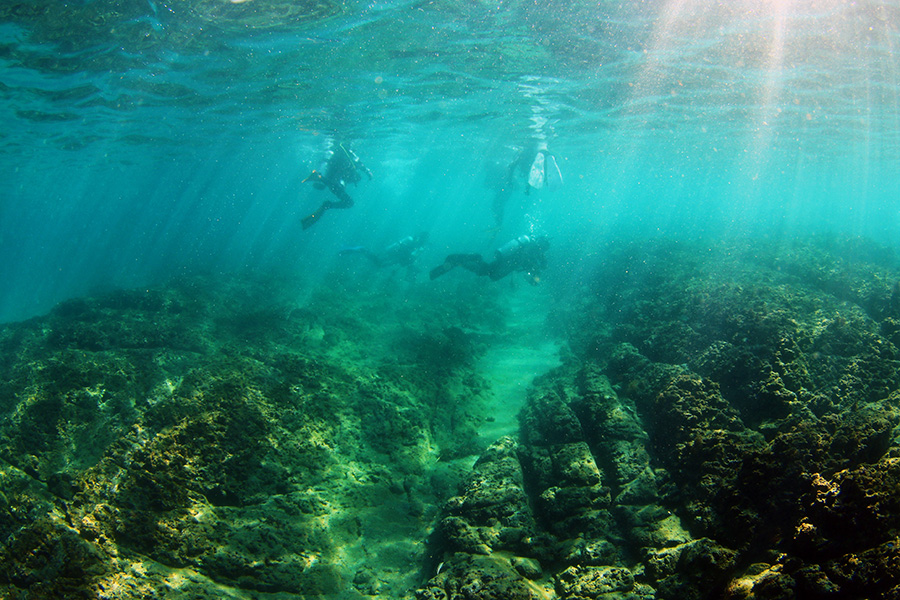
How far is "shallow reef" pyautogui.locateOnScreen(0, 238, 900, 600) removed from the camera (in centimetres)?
333

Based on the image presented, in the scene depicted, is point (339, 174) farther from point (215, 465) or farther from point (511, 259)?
point (215, 465)

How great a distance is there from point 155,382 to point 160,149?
30446mm

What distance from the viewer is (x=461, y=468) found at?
6.29 m

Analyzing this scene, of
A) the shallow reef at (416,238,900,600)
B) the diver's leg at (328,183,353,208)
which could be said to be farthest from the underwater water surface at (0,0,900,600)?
the diver's leg at (328,183,353,208)

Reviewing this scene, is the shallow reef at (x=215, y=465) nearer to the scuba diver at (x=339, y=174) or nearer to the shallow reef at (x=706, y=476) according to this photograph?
the shallow reef at (x=706, y=476)

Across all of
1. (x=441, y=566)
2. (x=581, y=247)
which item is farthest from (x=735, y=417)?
(x=581, y=247)

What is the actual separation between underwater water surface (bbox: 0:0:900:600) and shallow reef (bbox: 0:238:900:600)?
1.3 inches

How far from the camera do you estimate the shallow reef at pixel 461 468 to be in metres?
3.33

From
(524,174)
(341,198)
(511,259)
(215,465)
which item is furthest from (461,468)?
(524,174)

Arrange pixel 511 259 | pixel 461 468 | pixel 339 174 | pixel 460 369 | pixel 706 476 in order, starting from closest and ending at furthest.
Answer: pixel 706 476
pixel 461 468
pixel 460 369
pixel 511 259
pixel 339 174

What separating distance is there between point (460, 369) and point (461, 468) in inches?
151

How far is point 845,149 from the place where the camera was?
101 feet

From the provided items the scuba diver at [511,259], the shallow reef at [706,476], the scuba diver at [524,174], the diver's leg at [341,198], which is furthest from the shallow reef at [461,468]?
the scuba diver at [524,174]

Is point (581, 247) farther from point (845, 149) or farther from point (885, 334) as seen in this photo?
point (845, 149)
